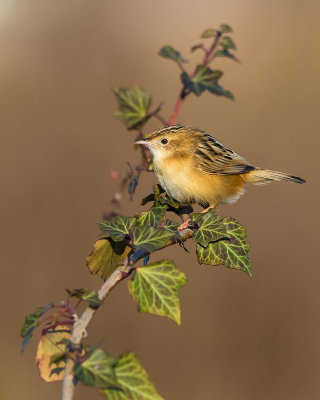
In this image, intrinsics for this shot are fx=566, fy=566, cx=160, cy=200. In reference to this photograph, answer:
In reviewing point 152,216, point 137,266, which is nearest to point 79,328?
point 137,266

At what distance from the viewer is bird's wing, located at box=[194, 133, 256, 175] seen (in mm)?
2977

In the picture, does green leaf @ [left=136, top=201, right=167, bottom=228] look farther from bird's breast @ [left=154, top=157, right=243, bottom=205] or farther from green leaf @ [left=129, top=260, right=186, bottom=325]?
bird's breast @ [left=154, top=157, right=243, bottom=205]

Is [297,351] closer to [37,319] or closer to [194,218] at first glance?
[194,218]

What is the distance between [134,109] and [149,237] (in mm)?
480

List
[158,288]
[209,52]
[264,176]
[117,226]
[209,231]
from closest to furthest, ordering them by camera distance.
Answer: [158,288] → [117,226] → [209,231] → [209,52] → [264,176]

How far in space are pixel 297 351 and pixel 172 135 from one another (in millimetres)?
3753

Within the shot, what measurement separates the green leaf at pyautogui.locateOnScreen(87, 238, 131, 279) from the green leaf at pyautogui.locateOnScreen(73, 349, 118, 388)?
0.43 metres

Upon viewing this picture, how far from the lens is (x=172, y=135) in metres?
2.93

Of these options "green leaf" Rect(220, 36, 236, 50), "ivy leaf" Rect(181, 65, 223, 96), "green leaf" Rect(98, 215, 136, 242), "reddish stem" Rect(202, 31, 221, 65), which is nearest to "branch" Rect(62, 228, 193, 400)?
"green leaf" Rect(98, 215, 136, 242)

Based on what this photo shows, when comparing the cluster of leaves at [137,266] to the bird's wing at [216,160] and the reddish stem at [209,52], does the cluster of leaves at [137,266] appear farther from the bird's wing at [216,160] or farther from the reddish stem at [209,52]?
the bird's wing at [216,160]

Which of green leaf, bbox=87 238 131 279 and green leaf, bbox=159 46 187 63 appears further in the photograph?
green leaf, bbox=159 46 187 63

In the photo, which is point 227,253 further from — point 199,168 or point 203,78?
point 199,168

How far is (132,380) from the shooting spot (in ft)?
3.22

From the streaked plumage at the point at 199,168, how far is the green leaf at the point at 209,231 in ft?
4.02
